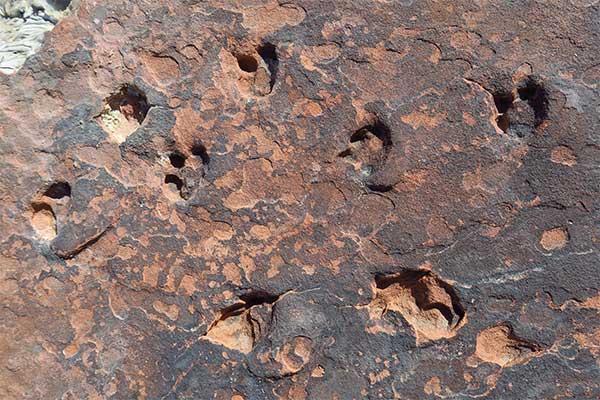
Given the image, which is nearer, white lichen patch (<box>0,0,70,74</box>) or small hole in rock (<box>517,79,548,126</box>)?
small hole in rock (<box>517,79,548,126</box>)

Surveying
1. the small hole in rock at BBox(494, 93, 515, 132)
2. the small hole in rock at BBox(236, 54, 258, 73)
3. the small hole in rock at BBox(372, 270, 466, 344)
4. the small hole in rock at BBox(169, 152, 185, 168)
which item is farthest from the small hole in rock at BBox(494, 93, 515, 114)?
the small hole in rock at BBox(169, 152, 185, 168)

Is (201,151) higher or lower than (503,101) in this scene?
lower

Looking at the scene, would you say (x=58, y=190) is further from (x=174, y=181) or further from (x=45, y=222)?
(x=174, y=181)

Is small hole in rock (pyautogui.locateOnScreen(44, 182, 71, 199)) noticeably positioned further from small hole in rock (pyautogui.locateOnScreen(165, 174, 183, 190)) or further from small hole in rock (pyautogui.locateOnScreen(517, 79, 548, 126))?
small hole in rock (pyautogui.locateOnScreen(517, 79, 548, 126))

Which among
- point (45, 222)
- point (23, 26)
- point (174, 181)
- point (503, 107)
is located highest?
point (503, 107)

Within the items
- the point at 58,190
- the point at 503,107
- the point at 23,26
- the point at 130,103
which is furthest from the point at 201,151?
the point at 503,107

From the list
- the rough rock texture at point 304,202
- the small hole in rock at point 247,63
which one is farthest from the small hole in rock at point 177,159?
the small hole in rock at point 247,63

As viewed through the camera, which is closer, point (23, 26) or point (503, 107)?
point (503, 107)
